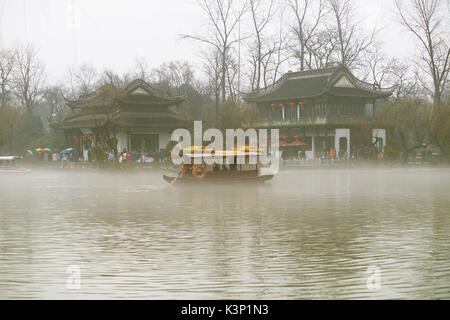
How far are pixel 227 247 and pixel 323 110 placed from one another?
47534mm

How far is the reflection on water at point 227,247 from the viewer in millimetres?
7672

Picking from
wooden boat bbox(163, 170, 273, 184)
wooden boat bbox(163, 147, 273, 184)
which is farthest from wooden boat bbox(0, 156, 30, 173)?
wooden boat bbox(163, 170, 273, 184)

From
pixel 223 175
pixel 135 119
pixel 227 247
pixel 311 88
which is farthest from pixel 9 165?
pixel 227 247

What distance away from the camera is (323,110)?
5712 centimetres

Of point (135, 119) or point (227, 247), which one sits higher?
point (135, 119)

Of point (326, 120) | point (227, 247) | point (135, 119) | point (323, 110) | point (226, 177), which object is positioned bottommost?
point (227, 247)

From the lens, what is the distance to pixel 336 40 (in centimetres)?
5775

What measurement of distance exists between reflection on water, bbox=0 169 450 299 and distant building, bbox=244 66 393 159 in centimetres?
3617

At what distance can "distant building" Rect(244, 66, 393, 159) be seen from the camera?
56.5 metres

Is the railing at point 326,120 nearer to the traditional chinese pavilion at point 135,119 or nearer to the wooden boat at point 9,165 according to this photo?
the traditional chinese pavilion at point 135,119

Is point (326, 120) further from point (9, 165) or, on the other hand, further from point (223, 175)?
point (223, 175)
